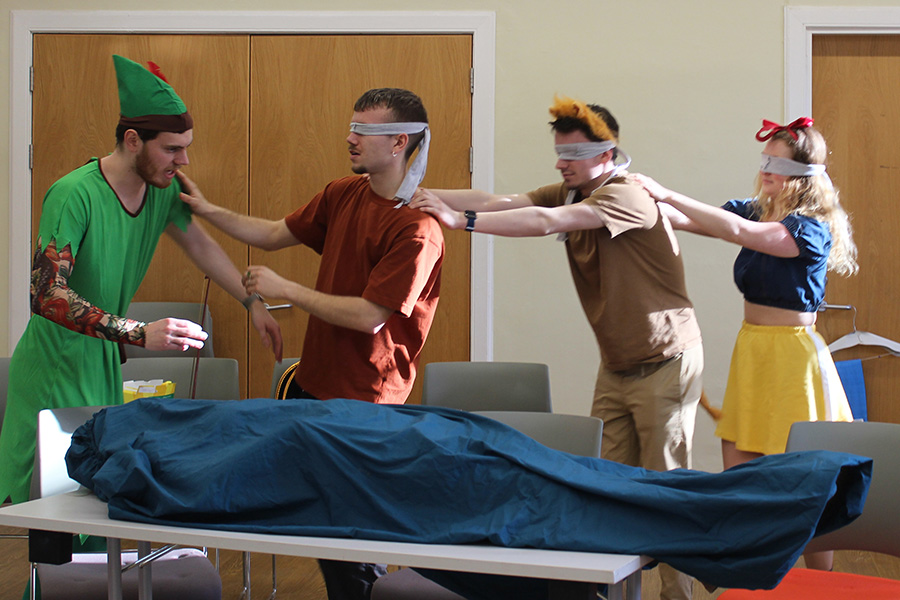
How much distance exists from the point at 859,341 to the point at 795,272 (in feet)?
5.83

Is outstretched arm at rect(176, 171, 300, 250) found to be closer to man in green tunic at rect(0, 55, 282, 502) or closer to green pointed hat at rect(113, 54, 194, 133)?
man in green tunic at rect(0, 55, 282, 502)

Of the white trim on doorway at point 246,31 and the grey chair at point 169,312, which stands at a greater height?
the white trim on doorway at point 246,31

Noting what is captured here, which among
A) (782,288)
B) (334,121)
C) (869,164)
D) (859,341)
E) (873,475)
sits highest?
(334,121)

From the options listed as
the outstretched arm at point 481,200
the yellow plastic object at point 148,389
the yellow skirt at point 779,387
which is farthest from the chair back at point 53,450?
the yellow skirt at point 779,387

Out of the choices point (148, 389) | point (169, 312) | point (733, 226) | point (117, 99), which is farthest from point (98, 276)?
point (117, 99)

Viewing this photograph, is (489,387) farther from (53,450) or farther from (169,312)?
(169,312)

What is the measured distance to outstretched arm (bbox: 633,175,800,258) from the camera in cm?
246

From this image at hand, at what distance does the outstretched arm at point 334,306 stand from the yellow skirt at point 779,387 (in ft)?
4.03

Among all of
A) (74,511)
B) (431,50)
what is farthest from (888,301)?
(74,511)

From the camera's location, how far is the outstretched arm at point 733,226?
2455 mm

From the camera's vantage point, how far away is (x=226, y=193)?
433 centimetres

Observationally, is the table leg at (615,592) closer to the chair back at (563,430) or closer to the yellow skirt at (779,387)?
the chair back at (563,430)

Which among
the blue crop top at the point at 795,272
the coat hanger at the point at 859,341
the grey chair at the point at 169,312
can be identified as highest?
the blue crop top at the point at 795,272

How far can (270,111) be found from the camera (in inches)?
169
